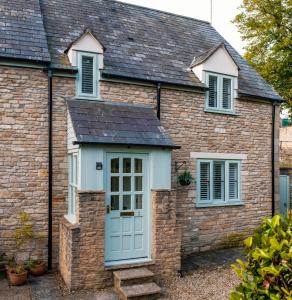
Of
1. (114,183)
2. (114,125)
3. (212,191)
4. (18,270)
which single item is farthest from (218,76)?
(18,270)

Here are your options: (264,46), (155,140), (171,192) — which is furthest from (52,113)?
(264,46)

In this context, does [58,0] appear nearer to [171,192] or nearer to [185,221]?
[171,192]

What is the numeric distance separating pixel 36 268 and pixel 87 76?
5088 millimetres

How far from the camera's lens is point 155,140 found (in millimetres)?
7754

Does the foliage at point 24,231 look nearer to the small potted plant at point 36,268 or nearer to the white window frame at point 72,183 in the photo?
the small potted plant at point 36,268

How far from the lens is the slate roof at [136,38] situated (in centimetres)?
925

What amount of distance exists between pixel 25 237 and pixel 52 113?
317cm

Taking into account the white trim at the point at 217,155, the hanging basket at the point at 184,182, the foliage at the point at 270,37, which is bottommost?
the hanging basket at the point at 184,182

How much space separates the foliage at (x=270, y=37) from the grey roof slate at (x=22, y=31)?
15.0m

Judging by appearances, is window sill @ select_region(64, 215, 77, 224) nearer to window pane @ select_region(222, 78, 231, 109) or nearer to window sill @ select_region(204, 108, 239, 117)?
window sill @ select_region(204, 108, 239, 117)

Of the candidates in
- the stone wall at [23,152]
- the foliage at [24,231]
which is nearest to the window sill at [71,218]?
the stone wall at [23,152]

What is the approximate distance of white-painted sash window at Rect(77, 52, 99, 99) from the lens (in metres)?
8.60

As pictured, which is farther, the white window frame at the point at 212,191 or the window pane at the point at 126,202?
the white window frame at the point at 212,191

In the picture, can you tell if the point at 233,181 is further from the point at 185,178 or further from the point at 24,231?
the point at 24,231
